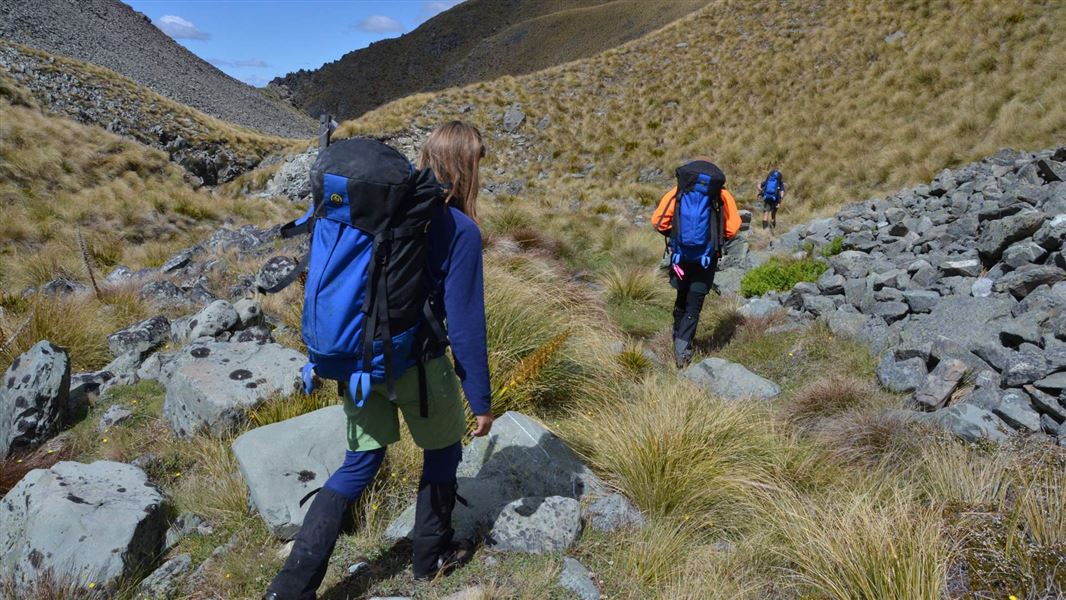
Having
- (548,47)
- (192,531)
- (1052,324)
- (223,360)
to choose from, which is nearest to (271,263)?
(223,360)

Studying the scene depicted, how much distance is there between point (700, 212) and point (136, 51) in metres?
41.9

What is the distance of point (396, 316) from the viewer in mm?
2250

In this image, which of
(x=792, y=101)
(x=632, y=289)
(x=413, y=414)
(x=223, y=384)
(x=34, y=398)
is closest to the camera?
(x=413, y=414)

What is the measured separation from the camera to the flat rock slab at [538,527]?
3.04 metres

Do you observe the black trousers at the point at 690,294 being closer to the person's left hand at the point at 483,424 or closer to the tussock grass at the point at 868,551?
the tussock grass at the point at 868,551

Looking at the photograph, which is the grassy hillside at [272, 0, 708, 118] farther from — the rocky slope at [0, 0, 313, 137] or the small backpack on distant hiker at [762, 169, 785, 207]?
the small backpack on distant hiker at [762, 169, 785, 207]

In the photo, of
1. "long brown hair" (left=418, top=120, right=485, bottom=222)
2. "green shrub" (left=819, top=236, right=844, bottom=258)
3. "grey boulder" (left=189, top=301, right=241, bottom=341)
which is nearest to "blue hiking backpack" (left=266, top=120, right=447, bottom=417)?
"long brown hair" (left=418, top=120, right=485, bottom=222)

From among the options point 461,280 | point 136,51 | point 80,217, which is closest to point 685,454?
point 461,280

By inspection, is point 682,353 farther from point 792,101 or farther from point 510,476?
point 792,101

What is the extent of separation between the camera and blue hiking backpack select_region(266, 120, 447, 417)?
216cm

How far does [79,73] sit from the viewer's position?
23156 mm

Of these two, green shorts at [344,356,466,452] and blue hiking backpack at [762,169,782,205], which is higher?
green shorts at [344,356,466,452]

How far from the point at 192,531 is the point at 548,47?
70965 millimetres

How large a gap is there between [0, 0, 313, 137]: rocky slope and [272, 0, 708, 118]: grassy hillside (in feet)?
94.5
